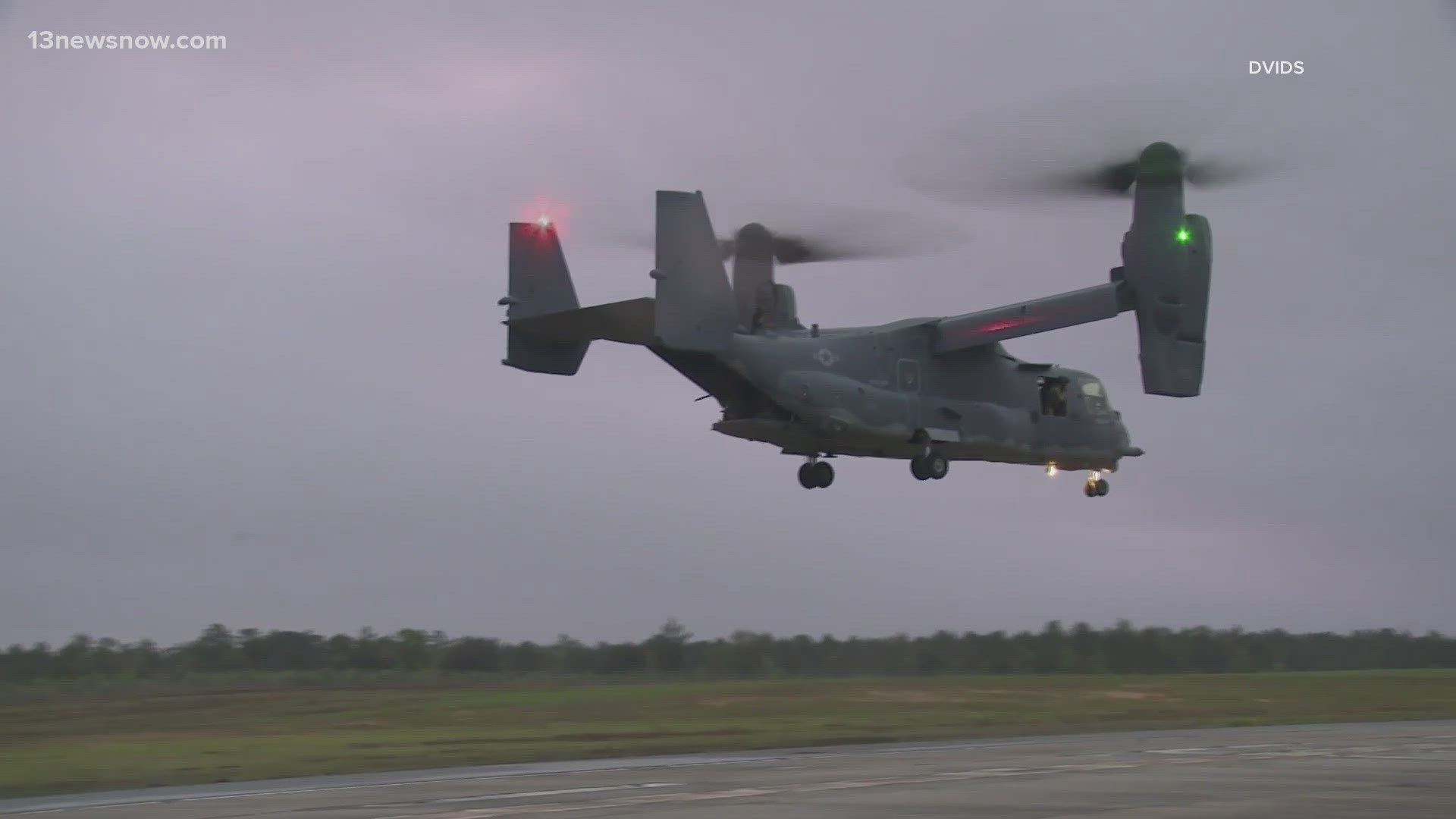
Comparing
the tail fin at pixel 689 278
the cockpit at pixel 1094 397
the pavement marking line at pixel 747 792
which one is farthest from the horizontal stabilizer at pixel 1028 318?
the pavement marking line at pixel 747 792

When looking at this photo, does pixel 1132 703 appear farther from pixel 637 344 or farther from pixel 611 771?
pixel 611 771

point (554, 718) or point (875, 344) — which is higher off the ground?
point (875, 344)

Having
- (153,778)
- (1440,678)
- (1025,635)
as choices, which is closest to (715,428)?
(153,778)

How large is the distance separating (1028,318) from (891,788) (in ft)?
66.7

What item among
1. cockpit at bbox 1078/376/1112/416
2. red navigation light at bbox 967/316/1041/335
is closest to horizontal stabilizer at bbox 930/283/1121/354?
red navigation light at bbox 967/316/1041/335

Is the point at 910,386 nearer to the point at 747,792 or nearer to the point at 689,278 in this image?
the point at 689,278

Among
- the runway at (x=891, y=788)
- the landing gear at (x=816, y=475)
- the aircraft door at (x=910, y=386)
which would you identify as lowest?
the runway at (x=891, y=788)

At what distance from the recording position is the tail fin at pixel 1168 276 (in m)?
40.8

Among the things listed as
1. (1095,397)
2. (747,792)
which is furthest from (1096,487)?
(747,792)

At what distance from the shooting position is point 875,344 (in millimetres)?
41688

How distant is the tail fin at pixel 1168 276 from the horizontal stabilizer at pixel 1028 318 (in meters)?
1.13

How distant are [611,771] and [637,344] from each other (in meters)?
11.4

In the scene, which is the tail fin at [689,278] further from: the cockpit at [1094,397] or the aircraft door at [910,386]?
the cockpit at [1094,397]

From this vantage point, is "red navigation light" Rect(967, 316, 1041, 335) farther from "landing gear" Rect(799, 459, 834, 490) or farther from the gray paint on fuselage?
"landing gear" Rect(799, 459, 834, 490)
